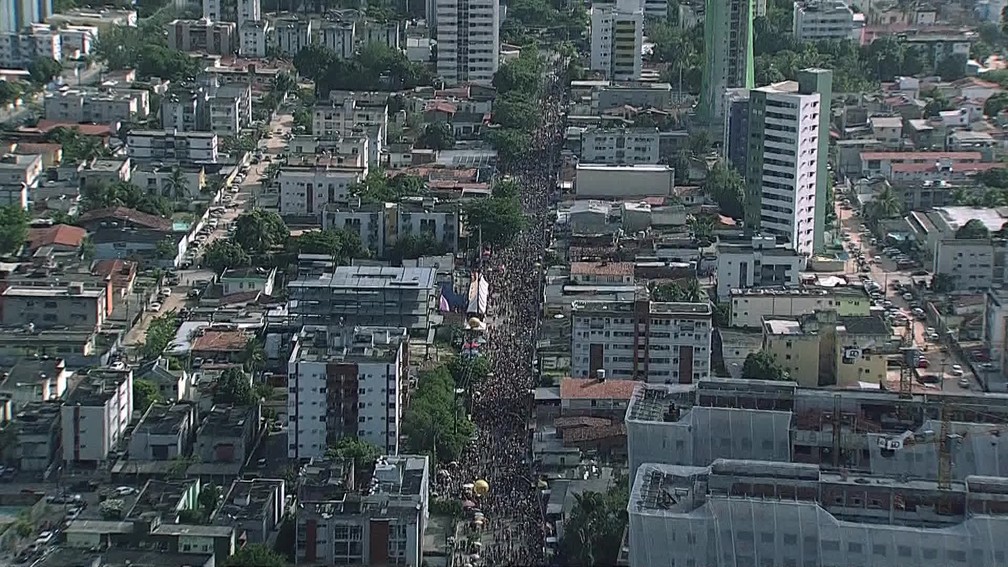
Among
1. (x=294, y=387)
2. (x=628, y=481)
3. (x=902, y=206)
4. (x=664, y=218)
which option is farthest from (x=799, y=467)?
(x=902, y=206)

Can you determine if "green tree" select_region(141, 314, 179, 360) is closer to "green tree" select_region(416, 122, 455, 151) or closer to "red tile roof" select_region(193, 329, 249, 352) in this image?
"red tile roof" select_region(193, 329, 249, 352)

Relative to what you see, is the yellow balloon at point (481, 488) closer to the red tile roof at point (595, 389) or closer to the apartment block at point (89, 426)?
the red tile roof at point (595, 389)

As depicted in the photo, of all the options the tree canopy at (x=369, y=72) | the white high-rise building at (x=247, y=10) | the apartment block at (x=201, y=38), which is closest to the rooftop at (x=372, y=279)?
the tree canopy at (x=369, y=72)

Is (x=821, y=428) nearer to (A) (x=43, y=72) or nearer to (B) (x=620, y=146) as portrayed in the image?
(B) (x=620, y=146)

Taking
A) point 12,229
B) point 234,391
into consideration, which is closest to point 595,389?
point 234,391

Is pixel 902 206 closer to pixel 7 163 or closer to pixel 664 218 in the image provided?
pixel 664 218
